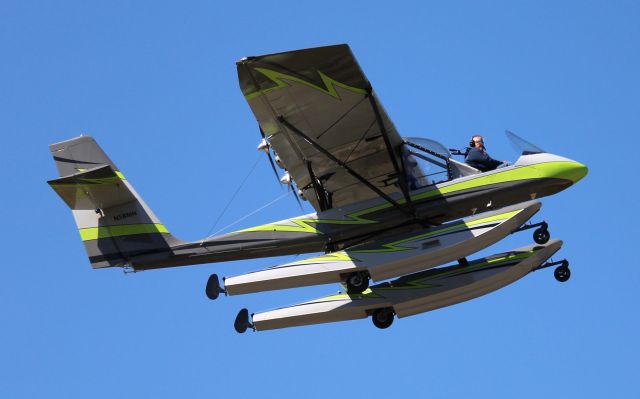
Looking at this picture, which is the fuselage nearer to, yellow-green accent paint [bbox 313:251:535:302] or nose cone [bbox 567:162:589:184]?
nose cone [bbox 567:162:589:184]

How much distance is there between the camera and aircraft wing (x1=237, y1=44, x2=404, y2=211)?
16391 millimetres

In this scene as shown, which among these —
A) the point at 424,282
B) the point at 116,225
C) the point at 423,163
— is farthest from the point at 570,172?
the point at 116,225

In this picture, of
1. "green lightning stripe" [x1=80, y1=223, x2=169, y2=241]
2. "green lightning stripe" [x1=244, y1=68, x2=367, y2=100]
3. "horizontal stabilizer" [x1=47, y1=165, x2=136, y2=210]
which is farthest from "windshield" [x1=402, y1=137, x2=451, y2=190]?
"horizontal stabilizer" [x1=47, y1=165, x2=136, y2=210]

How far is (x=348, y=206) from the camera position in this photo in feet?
61.4

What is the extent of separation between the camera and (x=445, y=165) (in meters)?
18.7

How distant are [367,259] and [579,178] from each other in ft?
13.2

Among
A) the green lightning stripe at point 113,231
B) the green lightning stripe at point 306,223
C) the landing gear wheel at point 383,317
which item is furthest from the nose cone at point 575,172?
the green lightning stripe at point 113,231

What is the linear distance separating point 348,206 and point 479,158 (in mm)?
2574

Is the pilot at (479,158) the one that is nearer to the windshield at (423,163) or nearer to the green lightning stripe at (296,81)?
the windshield at (423,163)

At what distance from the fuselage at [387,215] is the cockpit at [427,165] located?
17 cm

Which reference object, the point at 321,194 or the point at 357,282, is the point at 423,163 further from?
the point at 357,282

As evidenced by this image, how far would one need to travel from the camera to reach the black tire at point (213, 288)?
18016mm

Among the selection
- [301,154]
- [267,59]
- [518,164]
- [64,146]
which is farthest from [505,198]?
[64,146]

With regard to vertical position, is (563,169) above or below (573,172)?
above
